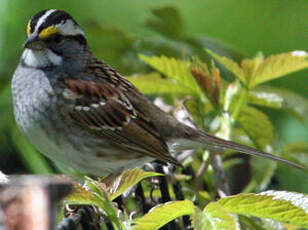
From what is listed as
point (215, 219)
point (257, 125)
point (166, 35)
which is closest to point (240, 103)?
point (257, 125)

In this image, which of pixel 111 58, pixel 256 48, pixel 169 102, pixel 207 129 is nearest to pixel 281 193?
pixel 207 129

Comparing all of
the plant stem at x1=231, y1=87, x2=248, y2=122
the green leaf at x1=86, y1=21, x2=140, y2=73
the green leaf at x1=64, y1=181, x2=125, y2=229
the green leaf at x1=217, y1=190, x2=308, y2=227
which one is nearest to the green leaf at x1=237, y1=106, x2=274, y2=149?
the plant stem at x1=231, y1=87, x2=248, y2=122

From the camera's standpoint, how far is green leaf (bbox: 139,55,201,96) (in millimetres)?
1875

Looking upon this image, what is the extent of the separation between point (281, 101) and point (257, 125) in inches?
4.2

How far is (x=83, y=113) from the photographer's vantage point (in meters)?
2.00

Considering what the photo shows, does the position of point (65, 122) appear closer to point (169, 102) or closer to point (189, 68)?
point (189, 68)

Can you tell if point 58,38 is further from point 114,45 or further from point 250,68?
point 250,68

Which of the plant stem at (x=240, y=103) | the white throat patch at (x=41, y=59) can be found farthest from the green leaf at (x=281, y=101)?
the white throat patch at (x=41, y=59)

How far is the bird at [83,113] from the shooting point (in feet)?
6.32

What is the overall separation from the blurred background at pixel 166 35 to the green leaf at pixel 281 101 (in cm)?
25

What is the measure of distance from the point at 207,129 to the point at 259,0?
1.28 meters

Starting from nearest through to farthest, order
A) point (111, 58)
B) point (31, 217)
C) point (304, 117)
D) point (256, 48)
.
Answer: point (31, 217), point (304, 117), point (111, 58), point (256, 48)

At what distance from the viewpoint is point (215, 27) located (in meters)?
3.28

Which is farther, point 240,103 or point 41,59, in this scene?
point 41,59
